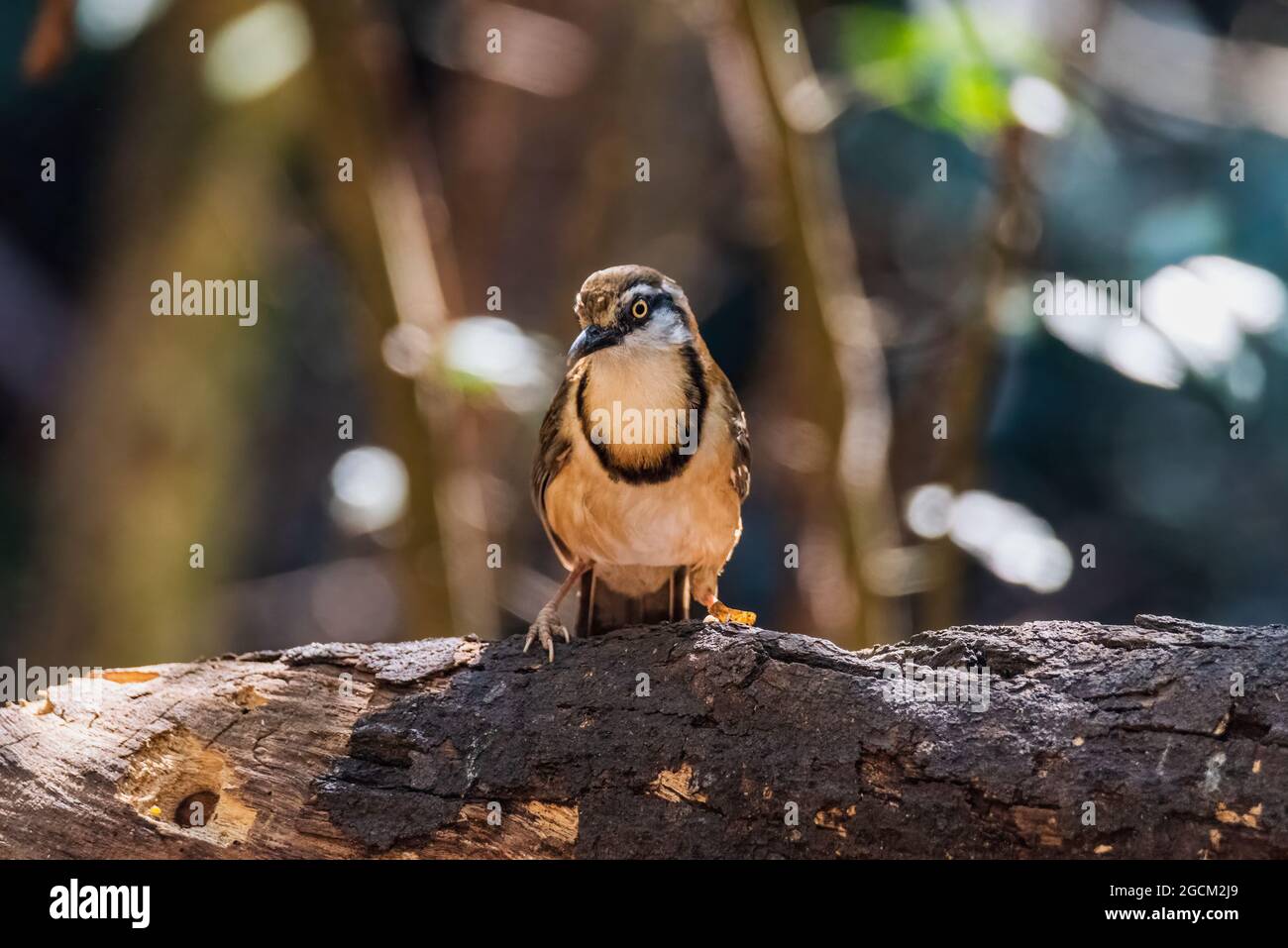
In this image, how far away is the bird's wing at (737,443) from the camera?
3867 millimetres

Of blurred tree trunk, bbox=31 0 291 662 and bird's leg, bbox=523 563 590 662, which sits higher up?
blurred tree trunk, bbox=31 0 291 662

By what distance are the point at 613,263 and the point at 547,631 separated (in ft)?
13.0

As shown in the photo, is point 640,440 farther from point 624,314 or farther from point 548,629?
point 548,629

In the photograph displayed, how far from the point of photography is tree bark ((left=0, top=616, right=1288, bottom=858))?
2.69 metres

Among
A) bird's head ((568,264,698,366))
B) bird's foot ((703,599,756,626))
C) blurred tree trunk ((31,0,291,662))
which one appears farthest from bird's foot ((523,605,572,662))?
blurred tree trunk ((31,0,291,662))

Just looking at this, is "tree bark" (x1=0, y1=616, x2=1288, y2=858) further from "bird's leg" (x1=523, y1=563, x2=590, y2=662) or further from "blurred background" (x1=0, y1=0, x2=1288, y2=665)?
"blurred background" (x1=0, y1=0, x2=1288, y2=665)

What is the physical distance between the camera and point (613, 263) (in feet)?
23.1

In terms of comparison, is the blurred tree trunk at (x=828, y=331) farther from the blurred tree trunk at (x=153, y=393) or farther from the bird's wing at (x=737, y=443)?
the blurred tree trunk at (x=153, y=393)

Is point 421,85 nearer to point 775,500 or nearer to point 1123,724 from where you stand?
point 775,500

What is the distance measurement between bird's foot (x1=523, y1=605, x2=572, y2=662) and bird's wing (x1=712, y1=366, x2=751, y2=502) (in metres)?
0.72

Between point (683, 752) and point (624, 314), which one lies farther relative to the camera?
point (624, 314)

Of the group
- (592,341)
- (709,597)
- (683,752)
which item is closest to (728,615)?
(709,597)
